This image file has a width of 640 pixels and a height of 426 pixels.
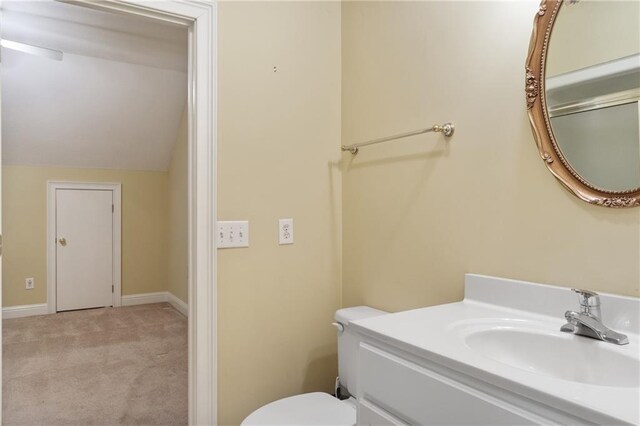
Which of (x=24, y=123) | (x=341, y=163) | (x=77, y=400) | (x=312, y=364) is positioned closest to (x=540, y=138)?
(x=341, y=163)

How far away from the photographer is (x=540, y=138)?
3.92 ft

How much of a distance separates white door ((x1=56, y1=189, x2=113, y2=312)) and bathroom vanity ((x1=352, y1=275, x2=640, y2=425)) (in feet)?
14.5

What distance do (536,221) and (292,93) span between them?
116 centimetres

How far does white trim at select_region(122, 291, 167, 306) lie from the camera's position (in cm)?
488

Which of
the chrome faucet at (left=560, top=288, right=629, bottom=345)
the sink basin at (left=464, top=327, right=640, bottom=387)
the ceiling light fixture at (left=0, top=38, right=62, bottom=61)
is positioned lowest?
the sink basin at (left=464, top=327, right=640, bottom=387)

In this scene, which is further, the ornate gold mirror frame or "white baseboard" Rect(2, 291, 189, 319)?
"white baseboard" Rect(2, 291, 189, 319)

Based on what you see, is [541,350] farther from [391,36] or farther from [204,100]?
[204,100]

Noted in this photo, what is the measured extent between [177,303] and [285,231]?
3311 mm

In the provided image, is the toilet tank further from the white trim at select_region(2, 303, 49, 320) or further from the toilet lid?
the white trim at select_region(2, 303, 49, 320)

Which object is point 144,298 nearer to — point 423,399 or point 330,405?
point 330,405

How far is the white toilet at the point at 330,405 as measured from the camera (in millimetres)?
1438

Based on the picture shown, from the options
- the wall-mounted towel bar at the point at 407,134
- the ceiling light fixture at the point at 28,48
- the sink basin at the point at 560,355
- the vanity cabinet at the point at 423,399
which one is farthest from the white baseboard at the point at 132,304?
the sink basin at the point at 560,355

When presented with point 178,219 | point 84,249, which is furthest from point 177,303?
point 84,249

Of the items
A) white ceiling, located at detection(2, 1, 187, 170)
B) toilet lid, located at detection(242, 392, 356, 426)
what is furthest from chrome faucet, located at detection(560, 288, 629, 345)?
white ceiling, located at detection(2, 1, 187, 170)
